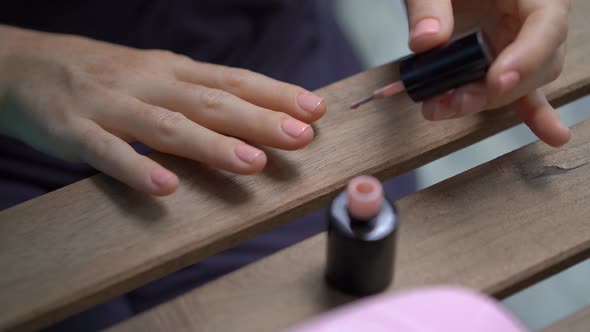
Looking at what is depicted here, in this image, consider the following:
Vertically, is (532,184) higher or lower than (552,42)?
lower

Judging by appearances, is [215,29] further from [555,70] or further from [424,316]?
[424,316]

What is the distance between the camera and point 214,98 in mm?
701

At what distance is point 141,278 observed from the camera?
23.1 inches

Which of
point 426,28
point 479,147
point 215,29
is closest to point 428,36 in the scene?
point 426,28

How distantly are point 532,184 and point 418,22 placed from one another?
0.20 metres

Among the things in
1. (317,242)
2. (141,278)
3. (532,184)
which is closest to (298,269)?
(317,242)

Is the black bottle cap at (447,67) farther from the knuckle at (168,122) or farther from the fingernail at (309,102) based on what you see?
the knuckle at (168,122)

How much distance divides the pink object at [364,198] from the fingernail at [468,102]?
0.18 meters

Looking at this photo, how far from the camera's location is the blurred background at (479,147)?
111 cm

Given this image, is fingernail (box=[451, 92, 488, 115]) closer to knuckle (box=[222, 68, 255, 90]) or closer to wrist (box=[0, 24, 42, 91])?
knuckle (box=[222, 68, 255, 90])

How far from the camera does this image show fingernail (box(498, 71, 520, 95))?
1.92 ft

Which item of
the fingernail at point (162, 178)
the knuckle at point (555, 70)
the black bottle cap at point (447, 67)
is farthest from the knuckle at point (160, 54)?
the knuckle at point (555, 70)

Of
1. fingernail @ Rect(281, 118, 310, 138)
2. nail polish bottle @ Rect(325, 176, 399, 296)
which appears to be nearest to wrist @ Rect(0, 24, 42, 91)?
fingernail @ Rect(281, 118, 310, 138)

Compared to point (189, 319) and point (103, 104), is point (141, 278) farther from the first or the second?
point (103, 104)
